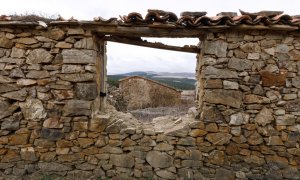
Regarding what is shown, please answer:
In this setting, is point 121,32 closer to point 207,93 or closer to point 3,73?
point 207,93

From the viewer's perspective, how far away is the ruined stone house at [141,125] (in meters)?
4.09

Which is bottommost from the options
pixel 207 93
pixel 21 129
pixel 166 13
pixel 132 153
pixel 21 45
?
pixel 132 153

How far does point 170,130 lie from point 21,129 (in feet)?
7.97

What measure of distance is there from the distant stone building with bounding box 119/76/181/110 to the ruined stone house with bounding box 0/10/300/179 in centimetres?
911

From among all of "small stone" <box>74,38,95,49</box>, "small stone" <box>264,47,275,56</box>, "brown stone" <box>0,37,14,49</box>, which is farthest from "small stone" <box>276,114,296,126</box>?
"brown stone" <box>0,37,14,49</box>

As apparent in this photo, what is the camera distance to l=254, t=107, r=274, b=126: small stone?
4.17m

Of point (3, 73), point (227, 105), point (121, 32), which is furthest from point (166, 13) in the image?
point (3, 73)

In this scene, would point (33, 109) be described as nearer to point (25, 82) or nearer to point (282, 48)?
point (25, 82)

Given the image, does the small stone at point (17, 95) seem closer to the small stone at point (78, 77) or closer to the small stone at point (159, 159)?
the small stone at point (78, 77)

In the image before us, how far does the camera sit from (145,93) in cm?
1402

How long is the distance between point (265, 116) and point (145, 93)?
33.0ft

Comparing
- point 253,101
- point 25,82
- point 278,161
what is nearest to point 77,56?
point 25,82

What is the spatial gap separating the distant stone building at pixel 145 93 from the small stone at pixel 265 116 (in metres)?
9.61

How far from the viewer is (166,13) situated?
12.9 feet
